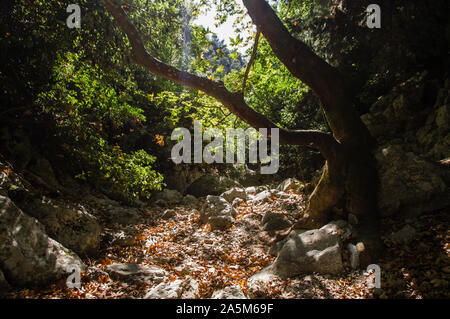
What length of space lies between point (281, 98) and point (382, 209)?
8.32 m

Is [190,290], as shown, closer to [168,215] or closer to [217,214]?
[217,214]

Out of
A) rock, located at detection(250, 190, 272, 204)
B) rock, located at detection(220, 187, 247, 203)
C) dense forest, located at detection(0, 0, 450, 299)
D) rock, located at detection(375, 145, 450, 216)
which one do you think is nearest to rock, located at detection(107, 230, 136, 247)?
dense forest, located at detection(0, 0, 450, 299)

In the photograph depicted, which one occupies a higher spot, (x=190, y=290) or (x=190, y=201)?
(x=190, y=201)

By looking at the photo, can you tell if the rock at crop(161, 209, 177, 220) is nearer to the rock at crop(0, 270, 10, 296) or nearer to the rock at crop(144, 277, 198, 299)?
the rock at crop(144, 277, 198, 299)

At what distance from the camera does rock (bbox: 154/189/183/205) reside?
864 centimetres

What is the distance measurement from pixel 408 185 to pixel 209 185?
7.27 m

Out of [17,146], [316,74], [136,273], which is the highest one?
[316,74]

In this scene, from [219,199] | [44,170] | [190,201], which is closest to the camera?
[44,170]

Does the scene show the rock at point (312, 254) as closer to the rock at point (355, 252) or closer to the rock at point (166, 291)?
the rock at point (355, 252)

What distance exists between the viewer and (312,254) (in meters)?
3.64

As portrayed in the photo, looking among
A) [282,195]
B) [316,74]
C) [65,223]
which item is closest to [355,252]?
[316,74]

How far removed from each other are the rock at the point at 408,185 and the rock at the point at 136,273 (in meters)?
3.83
